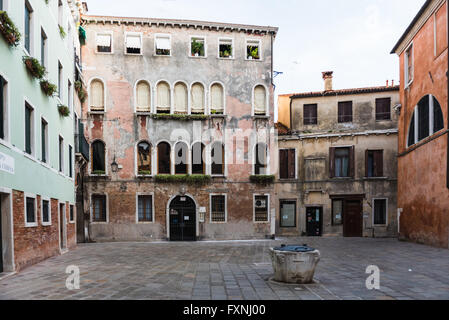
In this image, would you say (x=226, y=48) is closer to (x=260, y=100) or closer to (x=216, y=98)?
(x=216, y=98)

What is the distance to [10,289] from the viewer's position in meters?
7.54

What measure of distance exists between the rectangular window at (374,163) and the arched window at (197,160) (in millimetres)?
10486

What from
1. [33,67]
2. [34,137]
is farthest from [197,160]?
[33,67]

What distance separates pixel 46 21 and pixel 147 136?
9176mm

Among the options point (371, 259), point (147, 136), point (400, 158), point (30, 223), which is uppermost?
point (147, 136)

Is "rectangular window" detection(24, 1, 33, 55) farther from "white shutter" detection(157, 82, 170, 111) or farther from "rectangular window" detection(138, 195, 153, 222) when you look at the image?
"rectangular window" detection(138, 195, 153, 222)

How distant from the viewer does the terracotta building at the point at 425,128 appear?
15.4 metres

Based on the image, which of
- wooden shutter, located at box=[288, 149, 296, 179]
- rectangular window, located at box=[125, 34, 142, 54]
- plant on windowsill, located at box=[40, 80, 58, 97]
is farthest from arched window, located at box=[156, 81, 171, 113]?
plant on windowsill, located at box=[40, 80, 58, 97]

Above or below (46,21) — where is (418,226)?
below

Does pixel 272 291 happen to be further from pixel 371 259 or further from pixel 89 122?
pixel 89 122

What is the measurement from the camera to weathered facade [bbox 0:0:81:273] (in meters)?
9.27

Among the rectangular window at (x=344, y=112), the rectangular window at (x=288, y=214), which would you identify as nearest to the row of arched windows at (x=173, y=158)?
the rectangular window at (x=288, y=214)
